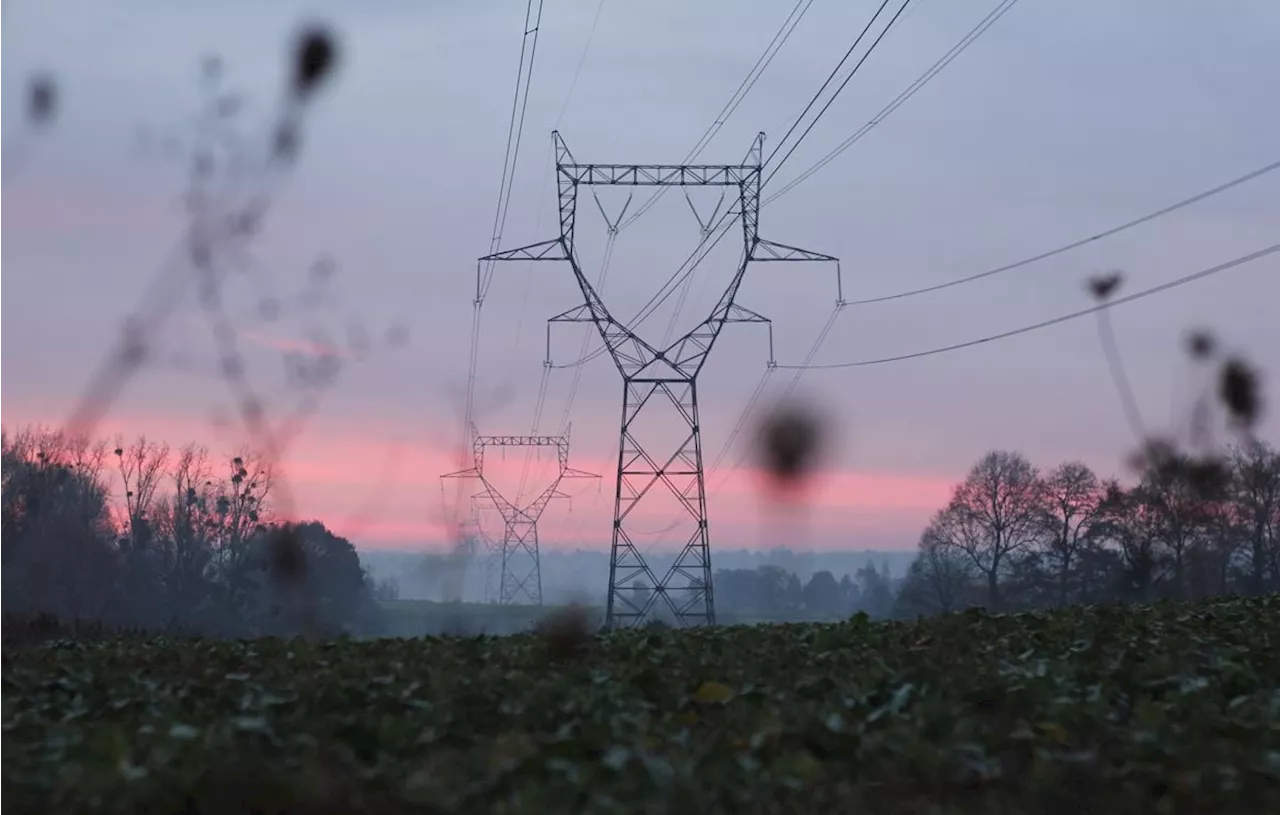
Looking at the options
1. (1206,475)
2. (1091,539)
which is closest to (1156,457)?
(1206,475)

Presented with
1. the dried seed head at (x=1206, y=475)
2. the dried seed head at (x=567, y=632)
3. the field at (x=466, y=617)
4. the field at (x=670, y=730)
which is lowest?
the field at (x=670, y=730)

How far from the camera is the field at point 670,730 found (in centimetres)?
749

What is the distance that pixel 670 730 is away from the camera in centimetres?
919

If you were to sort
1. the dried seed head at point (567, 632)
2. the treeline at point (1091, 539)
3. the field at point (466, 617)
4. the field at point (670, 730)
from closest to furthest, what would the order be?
1. the field at point (670, 730)
2. the dried seed head at point (567, 632)
3. the field at point (466, 617)
4. the treeline at point (1091, 539)

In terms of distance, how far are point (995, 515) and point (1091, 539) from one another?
4.46 meters

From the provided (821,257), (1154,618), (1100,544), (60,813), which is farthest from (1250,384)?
(1100,544)

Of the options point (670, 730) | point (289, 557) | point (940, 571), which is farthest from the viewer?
point (940, 571)

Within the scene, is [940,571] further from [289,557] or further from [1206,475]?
[289,557]

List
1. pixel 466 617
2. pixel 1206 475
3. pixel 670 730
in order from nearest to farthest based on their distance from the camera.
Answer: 1. pixel 670 730
2. pixel 466 617
3. pixel 1206 475

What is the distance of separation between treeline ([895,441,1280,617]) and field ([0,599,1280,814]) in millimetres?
39304

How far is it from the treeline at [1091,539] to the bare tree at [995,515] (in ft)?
0.16

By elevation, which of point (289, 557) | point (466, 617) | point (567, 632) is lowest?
point (567, 632)

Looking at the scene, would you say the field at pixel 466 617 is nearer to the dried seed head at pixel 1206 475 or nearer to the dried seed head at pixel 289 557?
the dried seed head at pixel 289 557

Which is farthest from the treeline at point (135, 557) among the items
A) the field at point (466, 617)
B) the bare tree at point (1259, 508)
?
the bare tree at point (1259, 508)
